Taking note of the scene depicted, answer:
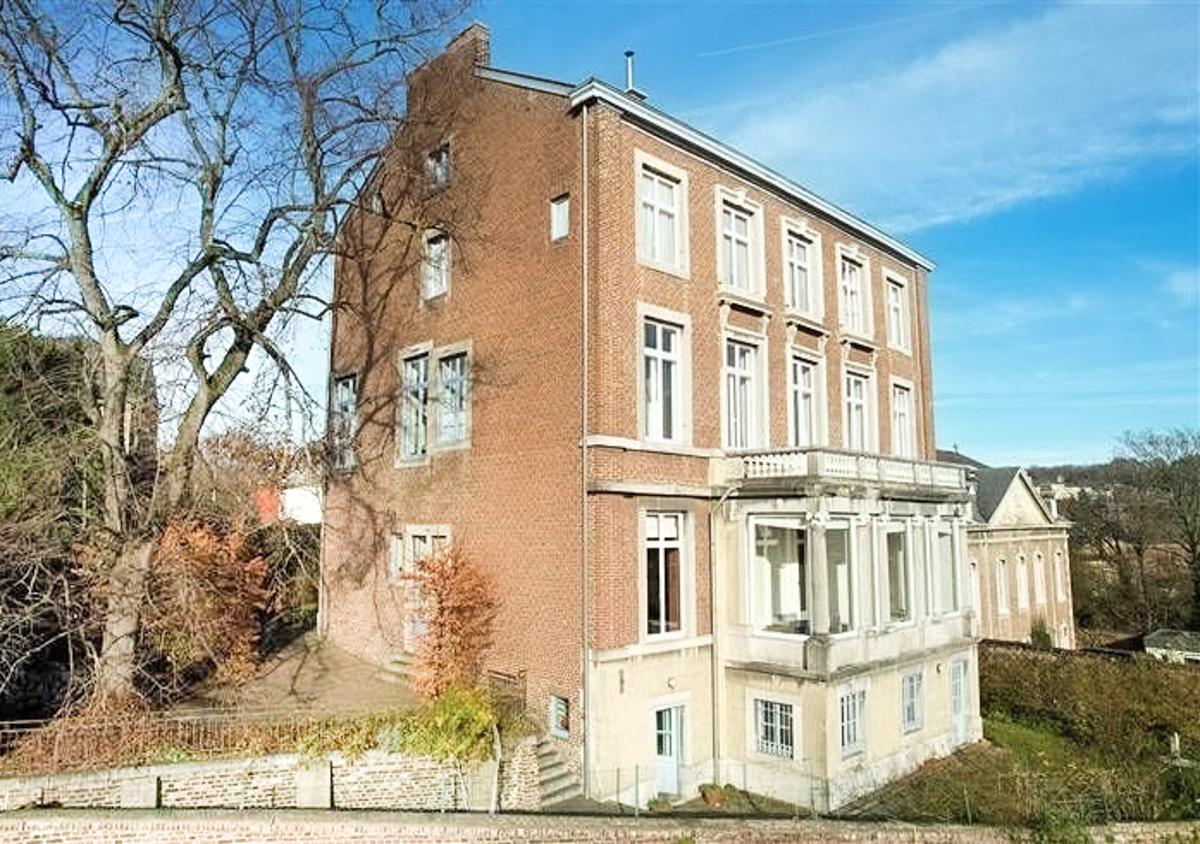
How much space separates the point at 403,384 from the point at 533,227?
217 inches

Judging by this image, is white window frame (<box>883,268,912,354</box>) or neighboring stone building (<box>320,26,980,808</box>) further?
white window frame (<box>883,268,912,354</box>)

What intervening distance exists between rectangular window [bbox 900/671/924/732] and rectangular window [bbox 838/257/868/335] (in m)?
8.54

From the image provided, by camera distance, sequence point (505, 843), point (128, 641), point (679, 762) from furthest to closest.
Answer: point (679, 762) → point (128, 641) → point (505, 843)

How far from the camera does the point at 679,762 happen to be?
50.5 ft

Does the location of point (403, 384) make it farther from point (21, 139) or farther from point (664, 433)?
point (21, 139)

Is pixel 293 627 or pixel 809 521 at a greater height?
pixel 809 521

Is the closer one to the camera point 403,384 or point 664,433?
point 664,433

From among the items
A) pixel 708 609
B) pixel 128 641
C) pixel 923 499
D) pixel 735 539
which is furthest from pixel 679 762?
pixel 128 641

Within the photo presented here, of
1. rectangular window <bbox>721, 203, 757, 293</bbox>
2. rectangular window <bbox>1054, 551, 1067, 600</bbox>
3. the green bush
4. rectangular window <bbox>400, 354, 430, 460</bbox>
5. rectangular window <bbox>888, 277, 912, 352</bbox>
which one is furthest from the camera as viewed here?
rectangular window <bbox>1054, 551, 1067, 600</bbox>

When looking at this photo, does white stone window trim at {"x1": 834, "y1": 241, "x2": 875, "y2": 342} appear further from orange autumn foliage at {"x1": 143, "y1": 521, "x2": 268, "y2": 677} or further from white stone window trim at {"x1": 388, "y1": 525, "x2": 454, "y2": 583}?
orange autumn foliage at {"x1": 143, "y1": 521, "x2": 268, "y2": 677}

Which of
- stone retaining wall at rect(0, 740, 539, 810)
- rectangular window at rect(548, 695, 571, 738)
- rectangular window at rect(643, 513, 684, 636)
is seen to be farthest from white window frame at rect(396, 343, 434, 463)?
stone retaining wall at rect(0, 740, 539, 810)

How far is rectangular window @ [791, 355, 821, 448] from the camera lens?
1941 cm

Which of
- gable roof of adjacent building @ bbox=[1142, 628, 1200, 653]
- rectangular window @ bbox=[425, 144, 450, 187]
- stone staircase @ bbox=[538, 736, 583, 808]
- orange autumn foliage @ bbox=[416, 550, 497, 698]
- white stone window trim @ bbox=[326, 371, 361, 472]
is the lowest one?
gable roof of adjacent building @ bbox=[1142, 628, 1200, 653]

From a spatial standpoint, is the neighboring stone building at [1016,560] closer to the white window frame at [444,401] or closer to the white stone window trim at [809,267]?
the white stone window trim at [809,267]
